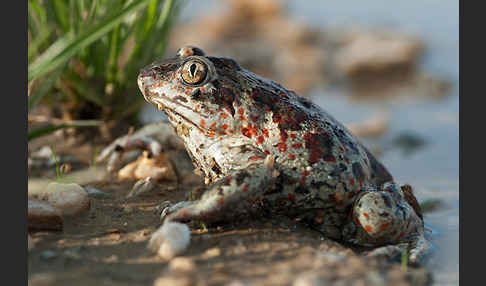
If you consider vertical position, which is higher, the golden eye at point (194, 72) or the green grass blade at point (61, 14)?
the green grass blade at point (61, 14)

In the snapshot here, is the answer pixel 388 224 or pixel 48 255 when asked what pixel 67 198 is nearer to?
pixel 48 255

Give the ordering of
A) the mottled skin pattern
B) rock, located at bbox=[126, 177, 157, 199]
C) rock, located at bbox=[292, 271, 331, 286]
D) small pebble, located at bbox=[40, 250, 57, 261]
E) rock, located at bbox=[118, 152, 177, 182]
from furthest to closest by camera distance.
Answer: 1. rock, located at bbox=[118, 152, 177, 182]
2. rock, located at bbox=[126, 177, 157, 199]
3. the mottled skin pattern
4. small pebble, located at bbox=[40, 250, 57, 261]
5. rock, located at bbox=[292, 271, 331, 286]

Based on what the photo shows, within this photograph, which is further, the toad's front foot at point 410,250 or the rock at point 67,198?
the rock at point 67,198

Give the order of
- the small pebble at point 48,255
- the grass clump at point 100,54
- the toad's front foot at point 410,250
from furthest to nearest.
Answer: the grass clump at point 100,54, the toad's front foot at point 410,250, the small pebble at point 48,255

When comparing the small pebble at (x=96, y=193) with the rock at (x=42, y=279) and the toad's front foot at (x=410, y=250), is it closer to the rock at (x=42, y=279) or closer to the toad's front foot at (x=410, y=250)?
the rock at (x=42, y=279)

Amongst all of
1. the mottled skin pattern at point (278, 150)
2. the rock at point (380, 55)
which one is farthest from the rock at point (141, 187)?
the rock at point (380, 55)

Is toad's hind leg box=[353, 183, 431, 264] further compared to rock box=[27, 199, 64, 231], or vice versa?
toad's hind leg box=[353, 183, 431, 264]

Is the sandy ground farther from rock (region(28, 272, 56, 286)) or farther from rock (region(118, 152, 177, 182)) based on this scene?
rock (region(118, 152, 177, 182))

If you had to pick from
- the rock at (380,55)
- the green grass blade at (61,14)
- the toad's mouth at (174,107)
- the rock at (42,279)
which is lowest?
the rock at (42,279)

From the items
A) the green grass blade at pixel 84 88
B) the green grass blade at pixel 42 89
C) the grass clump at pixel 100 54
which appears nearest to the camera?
the green grass blade at pixel 42 89

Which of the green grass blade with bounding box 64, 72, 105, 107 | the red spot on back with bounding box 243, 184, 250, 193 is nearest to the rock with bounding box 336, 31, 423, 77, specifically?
the green grass blade with bounding box 64, 72, 105, 107
